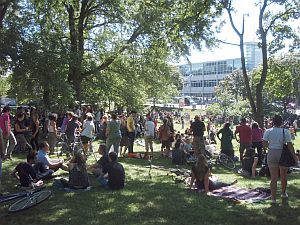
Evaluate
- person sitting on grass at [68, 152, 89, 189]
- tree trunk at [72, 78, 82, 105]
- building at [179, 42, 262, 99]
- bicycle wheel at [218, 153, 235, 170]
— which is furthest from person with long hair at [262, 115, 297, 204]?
building at [179, 42, 262, 99]

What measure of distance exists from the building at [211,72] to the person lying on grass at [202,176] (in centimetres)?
8867

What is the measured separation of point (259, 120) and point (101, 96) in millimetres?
12771

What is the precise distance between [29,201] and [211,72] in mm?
104410

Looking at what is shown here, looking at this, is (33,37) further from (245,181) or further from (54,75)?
(245,181)

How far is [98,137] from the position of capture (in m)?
21.9

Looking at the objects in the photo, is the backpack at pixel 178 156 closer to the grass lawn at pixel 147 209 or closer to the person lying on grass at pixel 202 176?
the grass lawn at pixel 147 209

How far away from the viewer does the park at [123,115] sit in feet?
25.9

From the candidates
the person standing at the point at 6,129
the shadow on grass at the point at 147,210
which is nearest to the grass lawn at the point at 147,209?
the shadow on grass at the point at 147,210

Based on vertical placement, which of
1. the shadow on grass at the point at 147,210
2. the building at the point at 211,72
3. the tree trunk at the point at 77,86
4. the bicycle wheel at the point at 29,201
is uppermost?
the building at the point at 211,72

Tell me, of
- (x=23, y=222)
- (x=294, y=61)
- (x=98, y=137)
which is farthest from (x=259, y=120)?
(x=294, y=61)

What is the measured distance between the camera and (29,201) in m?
7.57

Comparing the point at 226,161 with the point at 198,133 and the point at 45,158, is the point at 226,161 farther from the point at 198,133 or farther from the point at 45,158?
the point at 45,158

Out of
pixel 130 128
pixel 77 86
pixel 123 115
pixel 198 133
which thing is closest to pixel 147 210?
pixel 198 133

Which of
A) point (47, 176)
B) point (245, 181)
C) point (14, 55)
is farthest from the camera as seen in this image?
point (14, 55)
